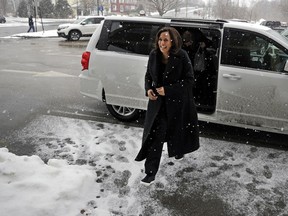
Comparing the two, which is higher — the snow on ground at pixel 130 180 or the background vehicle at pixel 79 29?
the background vehicle at pixel 79 29

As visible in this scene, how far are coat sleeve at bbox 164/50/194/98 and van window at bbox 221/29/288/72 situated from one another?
138cm

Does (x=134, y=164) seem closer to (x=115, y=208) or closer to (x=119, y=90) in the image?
(x=115, y=208)

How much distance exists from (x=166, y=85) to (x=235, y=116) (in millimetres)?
1758

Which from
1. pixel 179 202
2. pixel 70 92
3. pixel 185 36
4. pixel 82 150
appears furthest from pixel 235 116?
pixel 70 92

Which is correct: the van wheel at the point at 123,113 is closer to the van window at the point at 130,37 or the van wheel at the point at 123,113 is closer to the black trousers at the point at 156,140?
the van window at the point at 130,37

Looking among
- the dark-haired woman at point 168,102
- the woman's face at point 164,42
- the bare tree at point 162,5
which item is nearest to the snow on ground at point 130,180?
the dark-haired woman at point 168,102

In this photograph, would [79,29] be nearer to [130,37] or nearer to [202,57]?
Result: [130,37]

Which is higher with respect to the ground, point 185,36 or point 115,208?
point 185,36

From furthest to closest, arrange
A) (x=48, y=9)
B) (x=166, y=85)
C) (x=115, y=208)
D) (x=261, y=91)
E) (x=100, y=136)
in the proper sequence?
(x=48, y=9) < (x=100, y=136) < (x=261, y=91) < (x=166, y=85) < (x=115, y=208)

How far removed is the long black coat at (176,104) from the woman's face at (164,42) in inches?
4.0

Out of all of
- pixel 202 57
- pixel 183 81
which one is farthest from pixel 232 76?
pixel 183 81

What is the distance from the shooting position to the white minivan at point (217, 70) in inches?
175

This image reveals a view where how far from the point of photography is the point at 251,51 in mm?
4539

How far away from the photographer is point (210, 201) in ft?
11.2
